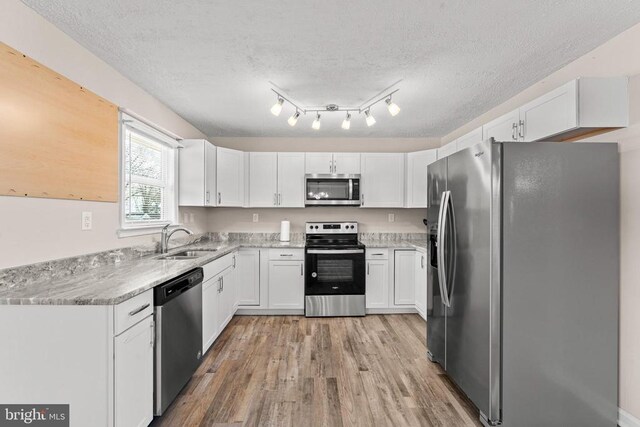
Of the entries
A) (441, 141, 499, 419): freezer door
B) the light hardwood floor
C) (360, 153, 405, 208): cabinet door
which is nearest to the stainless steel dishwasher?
the light hardwood floor

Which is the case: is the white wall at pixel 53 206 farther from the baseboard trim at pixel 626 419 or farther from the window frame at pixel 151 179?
the baseboard trim at pixel 626 419

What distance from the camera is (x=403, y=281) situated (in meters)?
3.80

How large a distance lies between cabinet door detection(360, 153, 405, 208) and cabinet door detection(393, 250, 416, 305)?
2.38 ft

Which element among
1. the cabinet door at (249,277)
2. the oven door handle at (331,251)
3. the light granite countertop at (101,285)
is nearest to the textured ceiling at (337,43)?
the light granite countertop at (101,285)

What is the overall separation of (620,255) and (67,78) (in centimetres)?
369

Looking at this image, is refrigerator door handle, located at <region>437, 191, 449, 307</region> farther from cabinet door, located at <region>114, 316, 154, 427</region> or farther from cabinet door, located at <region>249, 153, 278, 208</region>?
cabinet door, located at <region>249, 153, 278, 208</region>

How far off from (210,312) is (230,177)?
1811mm

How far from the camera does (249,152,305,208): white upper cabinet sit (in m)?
4.03

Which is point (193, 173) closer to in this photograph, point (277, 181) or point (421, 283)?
point (277, 181)

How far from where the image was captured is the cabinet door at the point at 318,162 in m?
4.03

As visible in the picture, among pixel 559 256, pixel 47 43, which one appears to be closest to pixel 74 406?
pixel 47 43

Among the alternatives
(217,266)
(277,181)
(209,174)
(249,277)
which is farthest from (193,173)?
(249,277)

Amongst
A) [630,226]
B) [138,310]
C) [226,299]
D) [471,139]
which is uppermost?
[471,139]

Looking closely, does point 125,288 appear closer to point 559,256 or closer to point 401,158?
point 559,256
